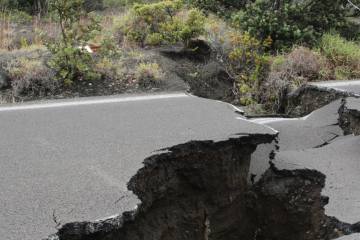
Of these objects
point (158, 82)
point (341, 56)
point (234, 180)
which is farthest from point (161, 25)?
point (234, 180)

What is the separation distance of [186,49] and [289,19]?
2008mm

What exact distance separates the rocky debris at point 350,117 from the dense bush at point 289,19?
3.06 metres

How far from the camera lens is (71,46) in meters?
7.06

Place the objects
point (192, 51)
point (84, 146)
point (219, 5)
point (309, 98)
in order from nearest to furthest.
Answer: point (84, 146) < point (309, 98) < point (192, 51) < point (219, 5)

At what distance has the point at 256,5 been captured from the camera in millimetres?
8820

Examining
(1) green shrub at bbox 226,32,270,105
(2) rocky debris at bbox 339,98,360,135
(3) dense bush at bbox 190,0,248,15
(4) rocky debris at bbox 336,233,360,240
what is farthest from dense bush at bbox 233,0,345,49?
(4) rocky debris at bbox 336,233,360,240

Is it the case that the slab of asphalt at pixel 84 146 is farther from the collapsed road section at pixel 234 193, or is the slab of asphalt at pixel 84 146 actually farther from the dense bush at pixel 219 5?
the dense bush at pixel 219 5

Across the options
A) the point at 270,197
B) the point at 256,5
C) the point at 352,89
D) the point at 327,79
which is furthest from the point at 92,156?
the point at 256,5

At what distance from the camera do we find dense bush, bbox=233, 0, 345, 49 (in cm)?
848

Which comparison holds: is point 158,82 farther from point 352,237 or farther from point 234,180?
→ point 352,237

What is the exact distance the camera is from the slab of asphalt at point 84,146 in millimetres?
3100

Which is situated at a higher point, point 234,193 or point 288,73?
point 288,73

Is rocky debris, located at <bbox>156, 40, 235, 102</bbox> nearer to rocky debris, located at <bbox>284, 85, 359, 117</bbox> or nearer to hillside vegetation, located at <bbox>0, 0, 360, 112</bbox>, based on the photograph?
hillside vegetation, located at <bbox>0, 0, 360, 112</bbox>

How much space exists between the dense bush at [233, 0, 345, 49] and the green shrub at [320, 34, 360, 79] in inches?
9.8
